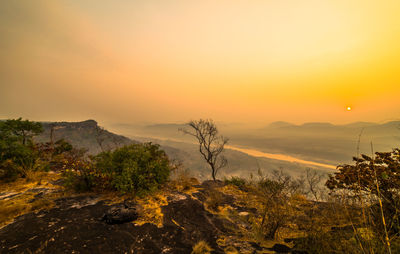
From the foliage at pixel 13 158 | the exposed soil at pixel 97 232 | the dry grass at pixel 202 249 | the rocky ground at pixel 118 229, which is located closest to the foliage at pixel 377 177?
the rocky ground at pixel 118 229

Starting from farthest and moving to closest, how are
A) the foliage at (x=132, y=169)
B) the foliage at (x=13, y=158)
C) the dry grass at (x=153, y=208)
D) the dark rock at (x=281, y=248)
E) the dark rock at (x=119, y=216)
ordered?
the foliage at (x=13, y=158)
the foliage at (x=132, y=169)
the dry grass at (x=153, y=208)
the dark rock at (x=119, y=216)
the dark rock at (x=281, y=248)

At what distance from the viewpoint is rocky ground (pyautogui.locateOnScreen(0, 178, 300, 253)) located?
3.87 meters

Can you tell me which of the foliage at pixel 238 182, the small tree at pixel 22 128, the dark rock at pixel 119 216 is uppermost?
the small tree at pixel 22 128

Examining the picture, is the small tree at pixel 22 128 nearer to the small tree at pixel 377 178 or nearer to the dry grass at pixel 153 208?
the dry grass at pixel 153 208

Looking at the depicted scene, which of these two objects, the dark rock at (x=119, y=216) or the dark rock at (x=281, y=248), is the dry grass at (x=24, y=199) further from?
the dark rock at (x=281, y=248)

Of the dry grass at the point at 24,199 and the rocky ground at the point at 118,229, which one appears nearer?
the rocky ground at the point at 118,229

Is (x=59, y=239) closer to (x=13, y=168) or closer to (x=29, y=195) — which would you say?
(x=29, y=195)

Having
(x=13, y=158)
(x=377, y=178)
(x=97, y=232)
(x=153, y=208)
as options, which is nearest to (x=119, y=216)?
(x=97, y=232)

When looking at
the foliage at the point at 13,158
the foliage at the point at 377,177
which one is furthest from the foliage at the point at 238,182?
the foliage at the point at 13,158

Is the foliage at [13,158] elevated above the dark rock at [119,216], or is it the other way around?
the foliage at [13,158]

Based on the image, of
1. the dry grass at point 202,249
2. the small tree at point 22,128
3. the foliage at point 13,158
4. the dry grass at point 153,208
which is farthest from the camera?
the small tree at point 22,128

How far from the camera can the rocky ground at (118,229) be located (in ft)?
12.7

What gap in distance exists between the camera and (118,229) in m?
4.61

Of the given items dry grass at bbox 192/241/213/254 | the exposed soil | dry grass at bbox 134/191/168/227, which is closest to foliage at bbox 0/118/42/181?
the exposed soil
